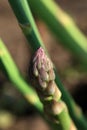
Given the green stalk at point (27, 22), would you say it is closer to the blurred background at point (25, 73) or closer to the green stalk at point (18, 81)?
the green stalk at point (18, 81)

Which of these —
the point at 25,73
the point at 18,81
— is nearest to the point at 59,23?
the point at 18,81

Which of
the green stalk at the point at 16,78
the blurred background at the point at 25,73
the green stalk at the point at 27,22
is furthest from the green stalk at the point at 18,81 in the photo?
the blurred background at the point at 25,73

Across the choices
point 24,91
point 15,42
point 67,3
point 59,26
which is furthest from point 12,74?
point 67,3

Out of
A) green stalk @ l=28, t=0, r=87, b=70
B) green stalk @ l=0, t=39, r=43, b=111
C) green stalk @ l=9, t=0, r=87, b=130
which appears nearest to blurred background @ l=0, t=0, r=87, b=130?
green stalk @ l=28, t=0, r=87, b=70

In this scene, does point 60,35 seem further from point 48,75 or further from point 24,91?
point 48,75

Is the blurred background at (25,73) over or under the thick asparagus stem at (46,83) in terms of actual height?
under

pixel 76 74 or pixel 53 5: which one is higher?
pixel 53 5

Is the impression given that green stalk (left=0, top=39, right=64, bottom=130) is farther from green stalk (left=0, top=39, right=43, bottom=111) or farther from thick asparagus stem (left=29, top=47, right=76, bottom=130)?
thick asparagus stem (left=29, top=47, right=76, bottom=130)
